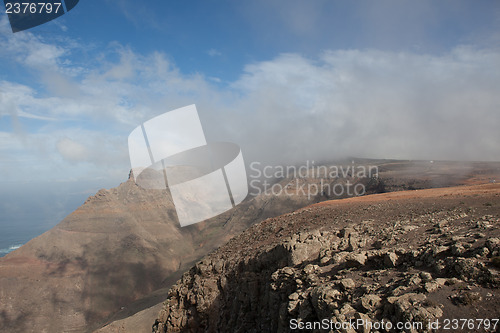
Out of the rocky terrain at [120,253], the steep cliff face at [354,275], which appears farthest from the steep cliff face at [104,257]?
the steep cliff face at [354,275]

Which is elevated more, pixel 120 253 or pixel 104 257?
pixel 120 253

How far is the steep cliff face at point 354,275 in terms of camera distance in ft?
22.0

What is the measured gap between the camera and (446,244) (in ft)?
28.9

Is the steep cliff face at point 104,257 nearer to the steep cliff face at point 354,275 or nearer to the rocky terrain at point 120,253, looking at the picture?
the rocky terrain at point 120,253

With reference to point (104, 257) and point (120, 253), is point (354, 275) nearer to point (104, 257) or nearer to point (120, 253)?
point (120, 253)

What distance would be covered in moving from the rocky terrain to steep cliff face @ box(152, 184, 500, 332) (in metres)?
23.3

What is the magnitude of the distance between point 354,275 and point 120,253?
99022mm

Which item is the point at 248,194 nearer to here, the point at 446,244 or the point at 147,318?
the point at 147,318

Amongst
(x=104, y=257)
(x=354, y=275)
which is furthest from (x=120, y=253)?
(x=354, y=275)

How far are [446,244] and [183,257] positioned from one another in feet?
350

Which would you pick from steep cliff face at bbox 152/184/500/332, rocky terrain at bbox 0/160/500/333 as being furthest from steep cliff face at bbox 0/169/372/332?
steep cliff face at bbox 152/184/500/332

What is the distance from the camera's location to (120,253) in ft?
298

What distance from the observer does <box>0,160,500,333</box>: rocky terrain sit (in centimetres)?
6212

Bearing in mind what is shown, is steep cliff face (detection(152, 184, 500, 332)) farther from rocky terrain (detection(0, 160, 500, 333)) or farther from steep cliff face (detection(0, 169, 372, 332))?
steep cliff face (detection(0, 169, 372, 332))
